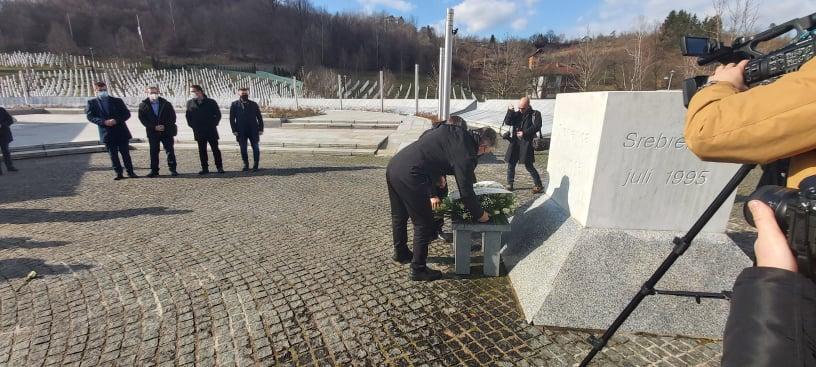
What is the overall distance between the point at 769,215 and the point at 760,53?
675 millimetres

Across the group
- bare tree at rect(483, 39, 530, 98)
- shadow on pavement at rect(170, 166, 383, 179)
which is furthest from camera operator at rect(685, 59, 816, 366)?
bare tree at rect(483, 39, 530, 98)

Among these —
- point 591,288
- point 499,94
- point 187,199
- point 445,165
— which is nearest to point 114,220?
point 187,199

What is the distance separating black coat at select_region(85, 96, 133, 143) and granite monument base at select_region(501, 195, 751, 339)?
8.18m

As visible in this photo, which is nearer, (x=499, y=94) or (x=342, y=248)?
(x=342, y=248)

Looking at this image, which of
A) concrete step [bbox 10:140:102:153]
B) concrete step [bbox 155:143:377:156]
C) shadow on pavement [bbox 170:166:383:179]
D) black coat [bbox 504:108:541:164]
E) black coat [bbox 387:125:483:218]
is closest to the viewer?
black coat [bbox 387:125:483:218]

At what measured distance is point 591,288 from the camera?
3.12 metres

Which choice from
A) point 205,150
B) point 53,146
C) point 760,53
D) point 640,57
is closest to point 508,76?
point 640,57

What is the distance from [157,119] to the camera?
799 centimetres

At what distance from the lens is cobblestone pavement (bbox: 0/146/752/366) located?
2.74 meters

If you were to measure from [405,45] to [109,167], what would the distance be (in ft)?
285

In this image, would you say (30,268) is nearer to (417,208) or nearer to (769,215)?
(417,208)

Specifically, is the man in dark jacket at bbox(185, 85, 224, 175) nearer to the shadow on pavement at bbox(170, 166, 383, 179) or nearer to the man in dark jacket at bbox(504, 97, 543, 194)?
the shadow on pavement at bbox(170, 166, 383, 179)

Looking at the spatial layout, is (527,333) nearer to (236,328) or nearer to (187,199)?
(236,328)

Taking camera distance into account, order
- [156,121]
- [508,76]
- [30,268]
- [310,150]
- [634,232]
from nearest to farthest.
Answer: [634,232], [30,268], [156,121], [310,150], [508,76]
